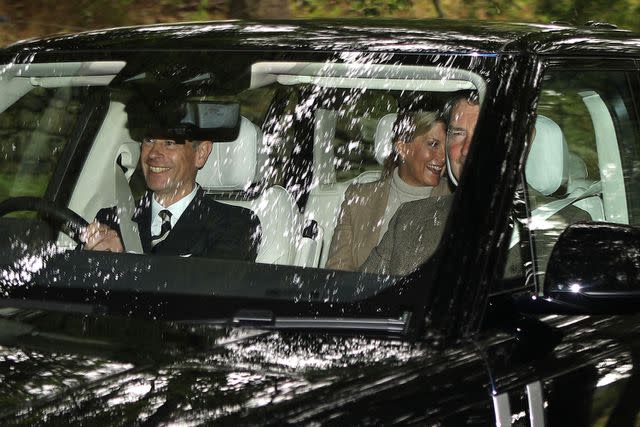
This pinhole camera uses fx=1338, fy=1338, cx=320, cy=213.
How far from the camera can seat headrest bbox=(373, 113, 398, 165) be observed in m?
3.20

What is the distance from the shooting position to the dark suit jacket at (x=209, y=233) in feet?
10.4

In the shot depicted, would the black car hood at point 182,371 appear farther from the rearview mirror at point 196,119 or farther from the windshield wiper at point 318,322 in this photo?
the rearview mirror at point 196,119

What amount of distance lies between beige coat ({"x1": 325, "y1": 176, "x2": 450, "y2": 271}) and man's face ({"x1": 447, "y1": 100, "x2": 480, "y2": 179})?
8cm

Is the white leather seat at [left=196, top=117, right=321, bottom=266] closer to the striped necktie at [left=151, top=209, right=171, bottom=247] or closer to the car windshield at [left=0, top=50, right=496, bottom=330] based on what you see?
the car windshield at [left=0, top=50, right=496, bottom=330]

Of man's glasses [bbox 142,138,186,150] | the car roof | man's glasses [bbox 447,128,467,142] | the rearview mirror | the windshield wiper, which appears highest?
the car roof

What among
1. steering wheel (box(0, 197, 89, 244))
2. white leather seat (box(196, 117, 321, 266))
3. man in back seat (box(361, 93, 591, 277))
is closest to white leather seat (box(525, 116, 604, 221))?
man in back seat (box(361, 93, 591, 277))

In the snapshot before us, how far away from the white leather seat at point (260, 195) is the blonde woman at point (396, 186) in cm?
8

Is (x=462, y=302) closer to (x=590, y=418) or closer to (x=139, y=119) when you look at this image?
(x=590, y=418)

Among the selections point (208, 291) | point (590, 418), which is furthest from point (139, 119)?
point (590, 418)

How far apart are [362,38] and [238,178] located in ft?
1.63

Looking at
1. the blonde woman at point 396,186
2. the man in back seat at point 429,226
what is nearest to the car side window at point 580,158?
the man in back seat at point 429,226

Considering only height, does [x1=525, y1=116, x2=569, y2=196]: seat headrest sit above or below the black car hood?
above

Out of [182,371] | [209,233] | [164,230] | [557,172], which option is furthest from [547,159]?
[182,371]

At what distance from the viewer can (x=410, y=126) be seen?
319cm
